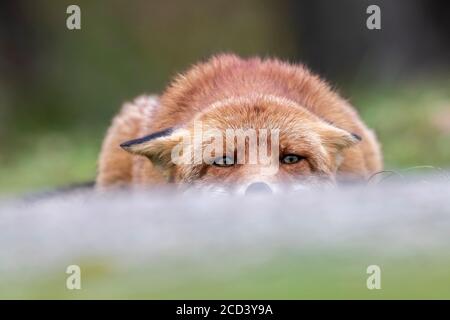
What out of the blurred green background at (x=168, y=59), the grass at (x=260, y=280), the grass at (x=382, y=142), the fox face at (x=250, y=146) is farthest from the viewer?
the blurred green background at (x=168, y=59)

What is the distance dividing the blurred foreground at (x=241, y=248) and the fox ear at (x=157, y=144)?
225 centimetres

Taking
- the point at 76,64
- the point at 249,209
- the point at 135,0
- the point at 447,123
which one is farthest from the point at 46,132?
the point at 249,209

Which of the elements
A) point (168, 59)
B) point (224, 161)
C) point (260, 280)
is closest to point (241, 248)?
point (260, 280)

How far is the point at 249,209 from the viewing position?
22.8 ft

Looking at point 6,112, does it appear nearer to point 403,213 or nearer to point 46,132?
point 46,132

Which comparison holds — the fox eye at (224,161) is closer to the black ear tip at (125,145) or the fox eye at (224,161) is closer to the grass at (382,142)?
the black ear tip at (125,145)

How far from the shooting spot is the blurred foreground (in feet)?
18.4

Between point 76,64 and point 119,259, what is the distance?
22.5 m

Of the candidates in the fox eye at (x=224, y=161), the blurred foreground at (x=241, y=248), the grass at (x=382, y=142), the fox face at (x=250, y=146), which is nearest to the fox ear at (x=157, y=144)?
the fox face at (x=250, y=146)

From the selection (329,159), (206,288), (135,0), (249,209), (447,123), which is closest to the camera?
(206,288)

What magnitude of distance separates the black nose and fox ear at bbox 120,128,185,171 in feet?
3.42

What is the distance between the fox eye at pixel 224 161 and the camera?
9430 mm

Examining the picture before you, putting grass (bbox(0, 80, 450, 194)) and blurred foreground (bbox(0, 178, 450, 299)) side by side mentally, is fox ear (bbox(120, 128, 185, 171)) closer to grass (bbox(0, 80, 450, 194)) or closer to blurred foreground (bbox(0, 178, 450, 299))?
blurred foreground (bbox(0, 178, 450, 299))

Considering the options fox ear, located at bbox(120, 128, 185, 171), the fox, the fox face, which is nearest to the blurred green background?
the fox
